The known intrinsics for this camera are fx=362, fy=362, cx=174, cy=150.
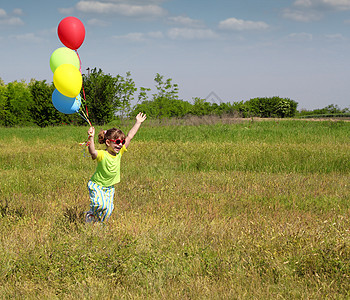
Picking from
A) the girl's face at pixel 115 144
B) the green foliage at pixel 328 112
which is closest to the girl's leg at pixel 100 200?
the girl's face at pixel 115 144

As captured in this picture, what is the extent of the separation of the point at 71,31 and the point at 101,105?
798 inches

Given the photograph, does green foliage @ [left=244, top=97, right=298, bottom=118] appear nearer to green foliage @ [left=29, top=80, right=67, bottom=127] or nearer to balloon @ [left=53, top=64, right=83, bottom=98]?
green foliage @ [left=29, top=80, right=67, bottom=127]

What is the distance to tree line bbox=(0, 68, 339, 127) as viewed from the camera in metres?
24.8

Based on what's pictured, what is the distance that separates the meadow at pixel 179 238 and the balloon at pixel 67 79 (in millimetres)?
1122

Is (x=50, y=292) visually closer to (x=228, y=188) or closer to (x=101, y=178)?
(x=101, y=178)

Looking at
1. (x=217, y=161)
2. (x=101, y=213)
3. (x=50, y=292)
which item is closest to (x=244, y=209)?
(x=101, y=213)

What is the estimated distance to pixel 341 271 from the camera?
11.1 feet

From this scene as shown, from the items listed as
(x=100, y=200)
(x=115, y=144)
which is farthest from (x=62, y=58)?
(x=100, y=200)

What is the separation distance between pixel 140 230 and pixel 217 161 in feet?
17.3

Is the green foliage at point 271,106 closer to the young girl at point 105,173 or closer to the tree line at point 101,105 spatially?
the tree line at point 101,105

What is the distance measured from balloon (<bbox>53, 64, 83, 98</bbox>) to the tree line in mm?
17723

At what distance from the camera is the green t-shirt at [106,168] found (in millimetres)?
4410

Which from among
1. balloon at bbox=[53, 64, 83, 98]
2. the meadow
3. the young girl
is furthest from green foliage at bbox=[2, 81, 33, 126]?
the young girl

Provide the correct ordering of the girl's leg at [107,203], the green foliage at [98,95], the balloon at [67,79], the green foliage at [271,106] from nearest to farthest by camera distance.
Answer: the balloon at [67,79]
the girl's leg at [107,203]
the green foliage at [98,95]
the green foliage at [271,106]
